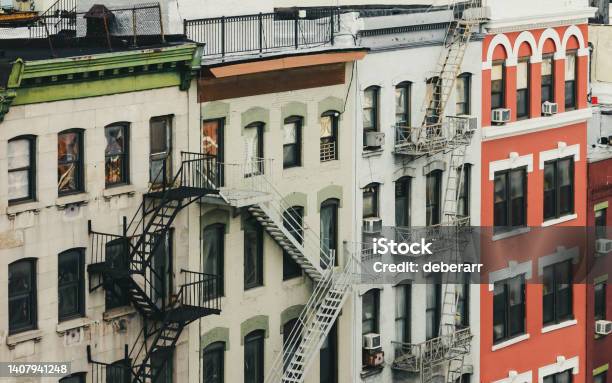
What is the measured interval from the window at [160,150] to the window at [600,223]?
22247 mm

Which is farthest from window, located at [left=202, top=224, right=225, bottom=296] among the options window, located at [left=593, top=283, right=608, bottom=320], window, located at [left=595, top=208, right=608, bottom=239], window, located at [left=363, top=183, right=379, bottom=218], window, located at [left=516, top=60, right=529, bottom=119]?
window, located at [left=593, top=283, right=608, bottom=320]

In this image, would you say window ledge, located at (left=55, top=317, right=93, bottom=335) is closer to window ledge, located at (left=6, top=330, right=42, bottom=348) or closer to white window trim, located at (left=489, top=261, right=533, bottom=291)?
window ledge, located at (left=6, top=330, right=42, bottom=348)

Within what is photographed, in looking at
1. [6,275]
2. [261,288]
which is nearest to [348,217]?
[261,288]

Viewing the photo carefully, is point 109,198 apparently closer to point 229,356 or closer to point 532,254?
point 229,356

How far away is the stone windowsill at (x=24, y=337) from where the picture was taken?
4769cm

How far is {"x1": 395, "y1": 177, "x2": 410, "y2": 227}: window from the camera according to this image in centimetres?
6038

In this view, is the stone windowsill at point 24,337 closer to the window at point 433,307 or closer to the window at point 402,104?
the window at point 402,104

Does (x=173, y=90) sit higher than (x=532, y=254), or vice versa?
(x=173, y=90)

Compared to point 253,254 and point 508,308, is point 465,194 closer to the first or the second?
point 508,308

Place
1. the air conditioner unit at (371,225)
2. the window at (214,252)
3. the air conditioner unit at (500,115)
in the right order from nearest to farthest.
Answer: the window at (214,252), the air conditioner unit at (371,225), the air conditioner unit at (500,115)

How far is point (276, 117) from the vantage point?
54.8 metres

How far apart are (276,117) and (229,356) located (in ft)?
20.6

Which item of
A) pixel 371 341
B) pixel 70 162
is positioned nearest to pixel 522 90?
pixel 371 341

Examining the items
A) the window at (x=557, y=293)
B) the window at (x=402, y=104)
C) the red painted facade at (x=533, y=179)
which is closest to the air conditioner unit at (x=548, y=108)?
the red painted facade at (x=533, y=179)
